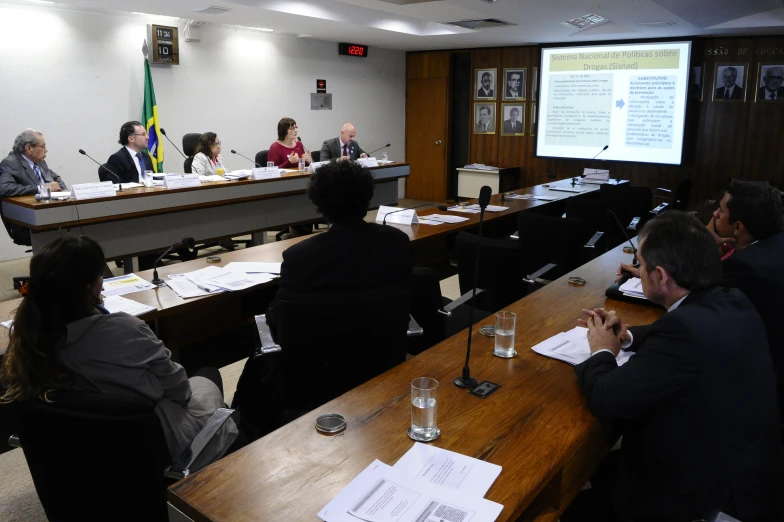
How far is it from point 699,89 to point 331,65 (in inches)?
199

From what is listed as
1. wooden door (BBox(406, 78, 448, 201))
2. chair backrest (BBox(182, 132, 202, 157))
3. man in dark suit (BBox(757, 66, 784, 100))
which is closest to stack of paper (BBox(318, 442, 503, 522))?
chair backrest (BBox(182, 132, 202, 157))

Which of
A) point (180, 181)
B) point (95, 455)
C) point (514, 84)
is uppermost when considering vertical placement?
point (514, 84)

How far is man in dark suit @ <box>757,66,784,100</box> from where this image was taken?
7.34 m

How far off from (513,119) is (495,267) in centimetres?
635

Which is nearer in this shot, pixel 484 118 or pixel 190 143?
pixel 190 143

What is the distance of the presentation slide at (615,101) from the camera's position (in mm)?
7703

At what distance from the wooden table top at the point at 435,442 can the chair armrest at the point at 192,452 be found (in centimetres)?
27

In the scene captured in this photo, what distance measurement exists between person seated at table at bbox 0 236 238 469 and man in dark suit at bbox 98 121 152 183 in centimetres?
417

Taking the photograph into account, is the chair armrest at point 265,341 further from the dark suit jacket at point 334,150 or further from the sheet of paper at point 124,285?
the dark suit jacket at point 334,150

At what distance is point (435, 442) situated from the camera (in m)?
1.38

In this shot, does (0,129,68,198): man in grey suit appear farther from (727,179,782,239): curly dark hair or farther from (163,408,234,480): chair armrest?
(727,179,782,239): curly dark hair

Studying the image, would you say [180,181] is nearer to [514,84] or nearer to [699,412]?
[699,412]

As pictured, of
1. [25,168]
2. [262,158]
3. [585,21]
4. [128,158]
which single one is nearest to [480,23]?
[585,21]

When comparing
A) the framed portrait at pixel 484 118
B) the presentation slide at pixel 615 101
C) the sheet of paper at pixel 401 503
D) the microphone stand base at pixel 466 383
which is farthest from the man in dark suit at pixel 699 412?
the framed portrait at pixel 484 118
